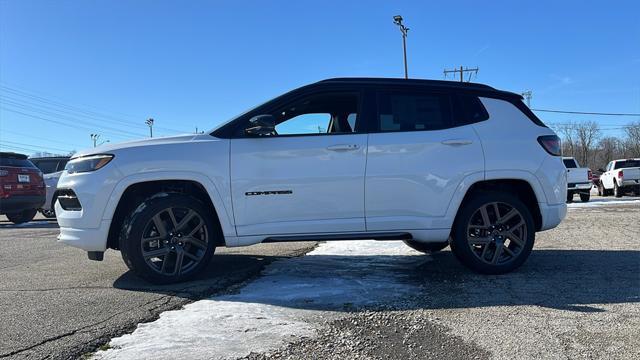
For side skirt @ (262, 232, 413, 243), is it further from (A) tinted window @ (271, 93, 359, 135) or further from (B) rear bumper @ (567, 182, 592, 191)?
(B) rear bumper @ (567, 182, 592, 191)

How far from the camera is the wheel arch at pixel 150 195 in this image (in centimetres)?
503

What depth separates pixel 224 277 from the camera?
536 cm

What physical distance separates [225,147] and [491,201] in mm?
2746

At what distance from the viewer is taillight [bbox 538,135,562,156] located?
5.42m

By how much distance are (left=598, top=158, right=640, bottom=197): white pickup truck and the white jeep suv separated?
19.6m

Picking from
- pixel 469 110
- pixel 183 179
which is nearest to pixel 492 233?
pixel 469 110

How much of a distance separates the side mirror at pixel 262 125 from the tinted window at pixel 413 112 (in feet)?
3.66

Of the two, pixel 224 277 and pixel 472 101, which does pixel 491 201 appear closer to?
pixel 472 101

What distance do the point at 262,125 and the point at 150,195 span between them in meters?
1.37

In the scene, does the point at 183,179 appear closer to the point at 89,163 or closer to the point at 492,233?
the point at 89,163

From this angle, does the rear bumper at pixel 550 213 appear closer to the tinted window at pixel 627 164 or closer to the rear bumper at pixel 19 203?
the rear bumper at pixel 19 203

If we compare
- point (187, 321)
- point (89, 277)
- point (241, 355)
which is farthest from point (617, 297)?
point (89, 277)

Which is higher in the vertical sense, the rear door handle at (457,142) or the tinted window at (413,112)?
the tinted window at (413,112)

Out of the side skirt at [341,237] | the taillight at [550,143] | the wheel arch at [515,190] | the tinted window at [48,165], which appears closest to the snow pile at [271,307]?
the side skirt at [341,237]
